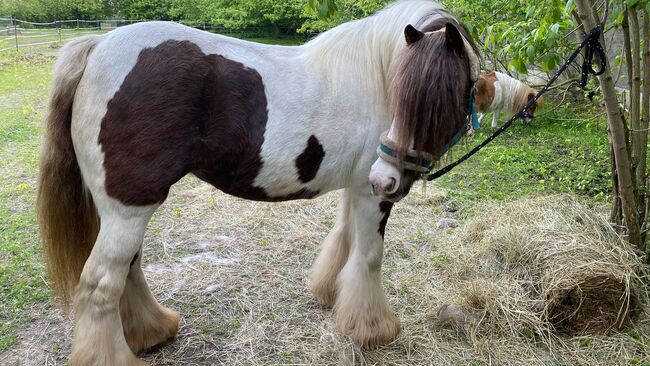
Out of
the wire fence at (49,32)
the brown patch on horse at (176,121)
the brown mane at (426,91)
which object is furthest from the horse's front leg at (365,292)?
the wire fence at (49,32)

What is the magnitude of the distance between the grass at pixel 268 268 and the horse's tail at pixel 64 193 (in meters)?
0.59

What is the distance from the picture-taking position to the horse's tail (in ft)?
6.34

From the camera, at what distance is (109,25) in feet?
79.4

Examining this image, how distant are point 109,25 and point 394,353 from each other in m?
26.3

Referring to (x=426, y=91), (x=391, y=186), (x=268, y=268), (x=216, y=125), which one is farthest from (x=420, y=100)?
(x=268, y=268)

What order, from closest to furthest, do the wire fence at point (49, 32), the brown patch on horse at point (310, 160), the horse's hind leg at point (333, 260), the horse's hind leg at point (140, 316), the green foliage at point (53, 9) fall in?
the brown patch on horse at point (310, 160) → the horse's hind leg at point (140, 316) → the horse's hind leg at point (333, 260) → the wire fence at point (49, 32) → the green foliage at point (53, 9)

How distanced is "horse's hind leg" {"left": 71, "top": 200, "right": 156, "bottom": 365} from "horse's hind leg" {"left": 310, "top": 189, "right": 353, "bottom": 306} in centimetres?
→ 127

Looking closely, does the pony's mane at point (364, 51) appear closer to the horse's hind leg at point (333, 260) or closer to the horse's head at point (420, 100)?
the horse's head at point (420, 100)

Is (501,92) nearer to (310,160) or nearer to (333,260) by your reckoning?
(333,260)

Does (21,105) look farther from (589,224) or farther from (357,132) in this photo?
(589,224)

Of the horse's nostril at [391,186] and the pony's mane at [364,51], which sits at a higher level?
the pony's mane at [364,51]

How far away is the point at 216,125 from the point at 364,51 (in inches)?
32.5

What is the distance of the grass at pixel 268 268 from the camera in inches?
102

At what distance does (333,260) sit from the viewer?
9.84ft
